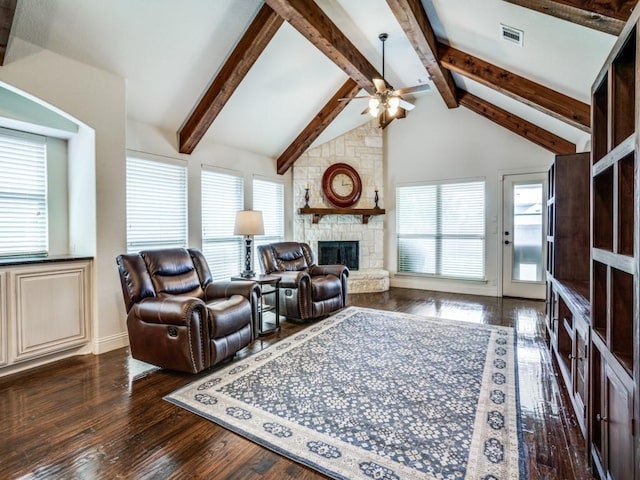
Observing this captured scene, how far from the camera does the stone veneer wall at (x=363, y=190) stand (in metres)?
6.47

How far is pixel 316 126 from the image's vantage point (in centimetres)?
565

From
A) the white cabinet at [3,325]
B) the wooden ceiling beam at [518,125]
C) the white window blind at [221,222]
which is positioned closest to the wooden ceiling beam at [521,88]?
the wooden ceiling beam at [518,125]

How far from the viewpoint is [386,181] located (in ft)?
22.3

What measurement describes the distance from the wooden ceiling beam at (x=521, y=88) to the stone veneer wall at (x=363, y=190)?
261 cm

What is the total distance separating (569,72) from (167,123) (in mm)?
4484

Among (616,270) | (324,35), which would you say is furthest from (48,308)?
(616,270)

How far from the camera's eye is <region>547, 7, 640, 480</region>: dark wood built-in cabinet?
46.4 inches

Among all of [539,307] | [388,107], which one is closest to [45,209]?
[388,107]

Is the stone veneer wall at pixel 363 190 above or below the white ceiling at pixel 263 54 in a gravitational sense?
below

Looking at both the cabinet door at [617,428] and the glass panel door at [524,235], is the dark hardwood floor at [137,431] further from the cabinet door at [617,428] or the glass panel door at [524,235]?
the glass panel door at [524,235]

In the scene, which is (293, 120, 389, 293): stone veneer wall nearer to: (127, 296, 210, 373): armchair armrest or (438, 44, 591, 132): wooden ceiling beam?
(438, 44, 591, 132): wooden ceiling beam

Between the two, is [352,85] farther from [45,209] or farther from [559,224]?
[45,209]

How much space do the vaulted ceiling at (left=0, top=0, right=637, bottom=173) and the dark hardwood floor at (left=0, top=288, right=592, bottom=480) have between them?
8.34 feet

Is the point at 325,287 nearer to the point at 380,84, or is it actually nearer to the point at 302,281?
the point at 302,281
